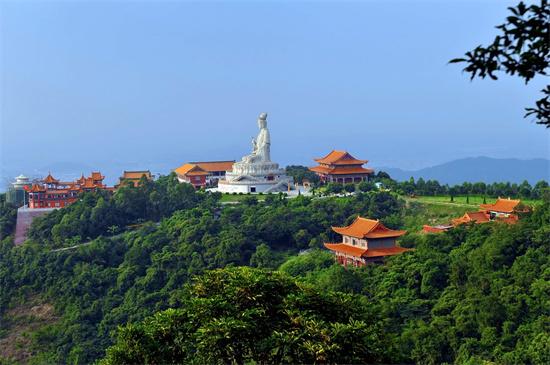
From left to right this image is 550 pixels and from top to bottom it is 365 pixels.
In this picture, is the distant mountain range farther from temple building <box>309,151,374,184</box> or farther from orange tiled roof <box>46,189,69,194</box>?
orange tiled roof <box>46,189,69,194</box>

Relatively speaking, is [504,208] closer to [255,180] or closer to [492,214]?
[492,214]

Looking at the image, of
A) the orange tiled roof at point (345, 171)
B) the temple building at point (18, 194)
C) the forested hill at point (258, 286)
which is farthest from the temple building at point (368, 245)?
the temple building at point (18, 194)

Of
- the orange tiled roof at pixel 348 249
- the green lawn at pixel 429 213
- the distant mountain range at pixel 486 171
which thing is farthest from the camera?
the distant mountain range at pixel 486 171

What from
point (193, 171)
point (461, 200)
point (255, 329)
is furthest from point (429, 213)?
point (255, 329)

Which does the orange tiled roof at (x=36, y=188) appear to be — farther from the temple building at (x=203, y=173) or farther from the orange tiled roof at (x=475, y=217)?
the orange tiled roof at (x=475, y=217)

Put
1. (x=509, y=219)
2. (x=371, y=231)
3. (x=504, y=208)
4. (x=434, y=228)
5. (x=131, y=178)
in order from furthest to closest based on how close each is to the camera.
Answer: (x=131, y=178), (x=434, y=228), (x=504, y=208), (x=509, y=219), (x=371, y=231)

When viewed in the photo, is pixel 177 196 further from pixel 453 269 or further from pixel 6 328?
pixel 453 269

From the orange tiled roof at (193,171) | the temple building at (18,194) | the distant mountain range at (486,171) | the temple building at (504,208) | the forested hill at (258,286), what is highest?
the distant mountain range at (486,171)
